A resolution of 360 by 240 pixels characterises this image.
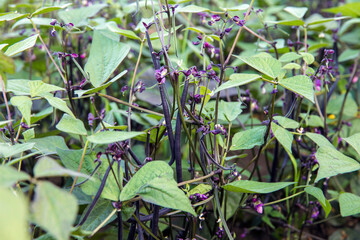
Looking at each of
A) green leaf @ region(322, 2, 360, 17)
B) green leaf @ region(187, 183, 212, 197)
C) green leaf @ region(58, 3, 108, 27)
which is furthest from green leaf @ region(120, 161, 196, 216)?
green leaf @ region(322, 2, 360, 17)

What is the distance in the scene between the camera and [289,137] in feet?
2.17

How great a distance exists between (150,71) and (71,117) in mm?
790

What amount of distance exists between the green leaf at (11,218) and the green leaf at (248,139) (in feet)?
1.62

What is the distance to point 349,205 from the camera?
2.35 ft

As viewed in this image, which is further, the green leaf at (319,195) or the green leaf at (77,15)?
the green leaf at (77,15)

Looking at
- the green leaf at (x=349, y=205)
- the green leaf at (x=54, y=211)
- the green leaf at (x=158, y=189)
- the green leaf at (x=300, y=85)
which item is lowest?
the green leaf at (x=349, y=205)

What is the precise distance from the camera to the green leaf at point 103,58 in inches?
28.3

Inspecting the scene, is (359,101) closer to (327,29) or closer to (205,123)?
(327,29)

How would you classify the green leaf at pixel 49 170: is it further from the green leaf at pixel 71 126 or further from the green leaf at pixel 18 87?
the green leaf at pixel 18 87

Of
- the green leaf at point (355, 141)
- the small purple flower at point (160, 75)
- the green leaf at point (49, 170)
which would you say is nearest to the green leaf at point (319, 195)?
the green leaf at point (355, 141)

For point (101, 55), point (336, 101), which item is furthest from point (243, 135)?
point (336, 101)

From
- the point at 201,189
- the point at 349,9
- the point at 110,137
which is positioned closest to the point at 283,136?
the point at 201,189

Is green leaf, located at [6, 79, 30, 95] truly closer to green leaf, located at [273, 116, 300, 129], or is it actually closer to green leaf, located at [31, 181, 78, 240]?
green leaf, located at [31, 181, 78, 240]

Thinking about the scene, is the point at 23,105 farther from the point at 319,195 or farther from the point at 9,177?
the point at 319,195
